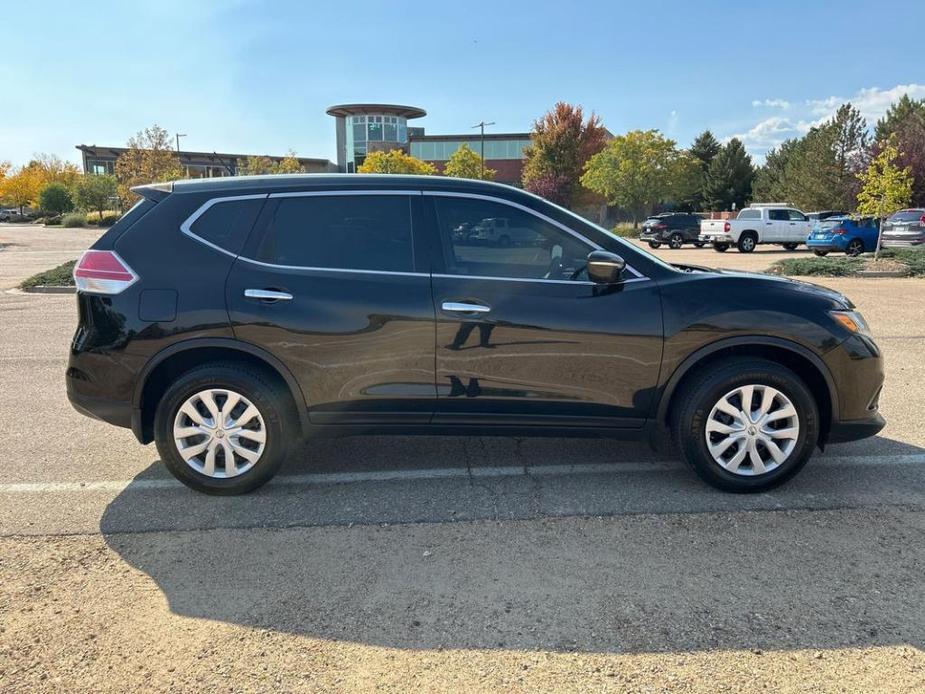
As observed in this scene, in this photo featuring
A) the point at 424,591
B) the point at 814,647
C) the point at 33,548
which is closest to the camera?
the point at 814,647

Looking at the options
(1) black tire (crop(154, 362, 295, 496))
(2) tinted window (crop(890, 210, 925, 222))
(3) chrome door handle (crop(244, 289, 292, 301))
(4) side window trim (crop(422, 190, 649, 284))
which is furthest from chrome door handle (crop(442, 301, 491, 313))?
(2) tinted window (crop(890, 210, 925, 222))

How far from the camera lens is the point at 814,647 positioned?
2576mm

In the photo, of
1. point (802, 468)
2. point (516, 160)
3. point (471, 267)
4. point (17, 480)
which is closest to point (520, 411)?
point (471, 267)

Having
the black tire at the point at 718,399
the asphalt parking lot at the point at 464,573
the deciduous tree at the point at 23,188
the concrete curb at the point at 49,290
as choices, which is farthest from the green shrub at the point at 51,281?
the deciduous tree at the point at 23,188

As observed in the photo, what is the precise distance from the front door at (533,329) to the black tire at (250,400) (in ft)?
2.98

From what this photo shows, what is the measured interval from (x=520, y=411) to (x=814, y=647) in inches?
71.1

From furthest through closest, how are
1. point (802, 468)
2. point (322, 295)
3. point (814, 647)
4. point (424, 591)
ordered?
point (802, 468)
point (322, 295)
point (424, 591)
point (814, 647)

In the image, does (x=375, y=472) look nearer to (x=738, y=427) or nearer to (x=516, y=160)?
(x=738, y=427)

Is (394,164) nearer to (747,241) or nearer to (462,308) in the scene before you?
(747,241)

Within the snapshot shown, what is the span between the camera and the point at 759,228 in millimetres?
27219

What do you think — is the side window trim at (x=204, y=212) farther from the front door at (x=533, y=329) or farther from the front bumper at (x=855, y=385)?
the front bumper at (x=855, y=385)

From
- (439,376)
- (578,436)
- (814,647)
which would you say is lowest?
(814,647)

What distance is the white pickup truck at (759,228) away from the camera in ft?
88.3

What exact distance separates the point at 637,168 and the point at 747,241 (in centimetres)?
2040
